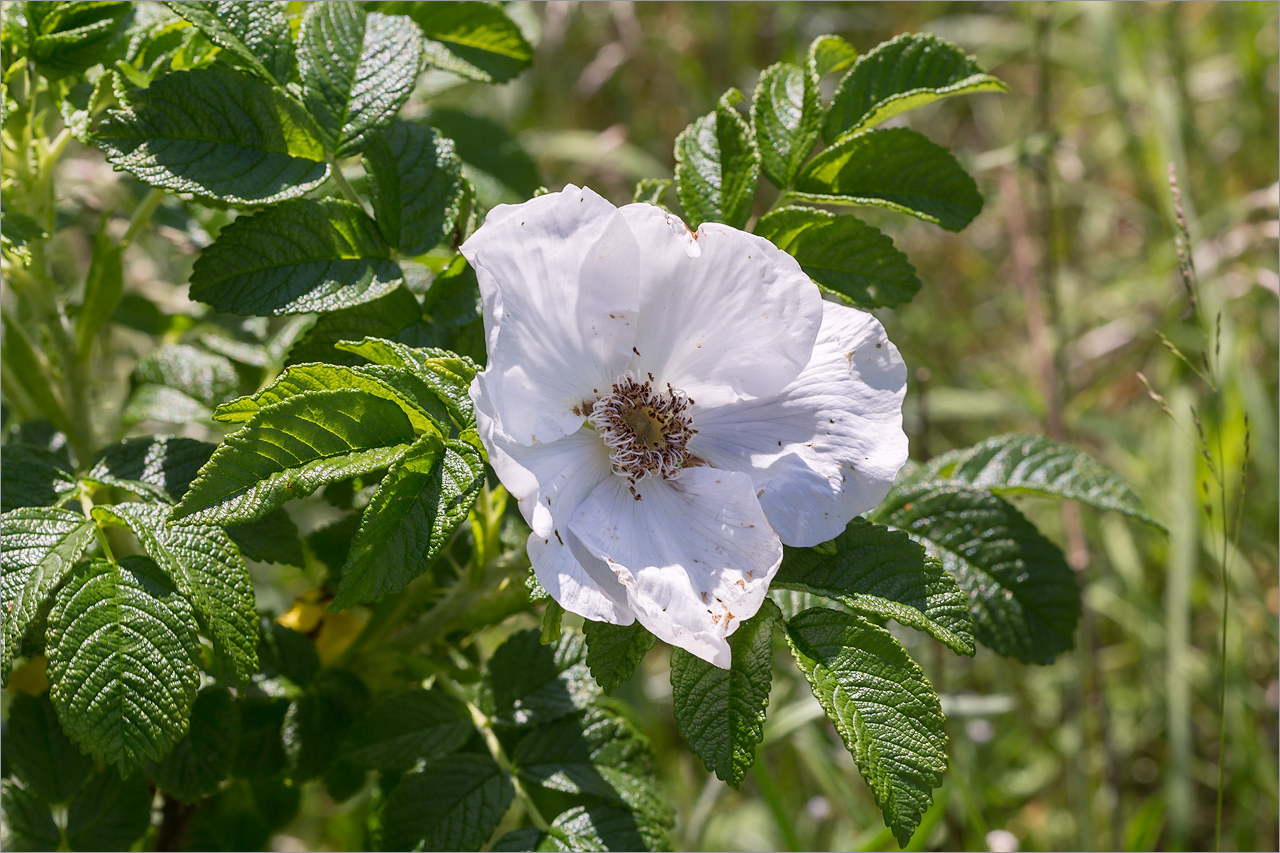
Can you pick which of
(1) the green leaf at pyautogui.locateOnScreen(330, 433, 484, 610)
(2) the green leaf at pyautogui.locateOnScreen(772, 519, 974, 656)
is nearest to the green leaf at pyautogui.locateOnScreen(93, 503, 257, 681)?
(1) the green leaf at pyautogui.locateOnScreen(330, 433, 484, 610)

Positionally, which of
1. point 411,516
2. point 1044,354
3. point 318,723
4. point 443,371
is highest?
point 443,371

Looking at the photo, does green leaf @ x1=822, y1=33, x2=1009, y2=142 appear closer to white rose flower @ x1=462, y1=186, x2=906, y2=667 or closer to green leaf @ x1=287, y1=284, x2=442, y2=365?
white rose flower @ x1=462, y1=186, x2=906, y2=667

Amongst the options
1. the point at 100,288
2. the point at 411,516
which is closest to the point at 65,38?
the point at 100,288

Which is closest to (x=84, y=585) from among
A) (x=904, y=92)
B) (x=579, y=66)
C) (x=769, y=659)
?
(x=769, y=659)

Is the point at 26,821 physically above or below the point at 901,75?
below

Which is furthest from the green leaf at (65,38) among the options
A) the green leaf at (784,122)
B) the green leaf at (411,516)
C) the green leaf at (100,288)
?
the green leaf at (784,122)

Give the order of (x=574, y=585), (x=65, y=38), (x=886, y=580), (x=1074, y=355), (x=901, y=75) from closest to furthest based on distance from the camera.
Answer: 1. (x=574, y=585)
2. (x=886, y=580)
3. (x=65, y=38)
4. (x=901, y=75)
5. (x=1074, y=355)

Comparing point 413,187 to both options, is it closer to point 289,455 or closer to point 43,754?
point 289,455

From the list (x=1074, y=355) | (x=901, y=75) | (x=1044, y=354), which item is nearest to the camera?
(x=901, y=75)
